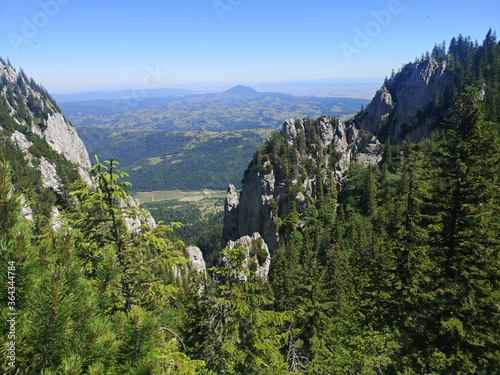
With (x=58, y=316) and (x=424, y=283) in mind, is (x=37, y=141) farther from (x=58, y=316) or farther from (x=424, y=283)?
(x=58, y=316)

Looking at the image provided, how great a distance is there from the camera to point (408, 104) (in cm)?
13312

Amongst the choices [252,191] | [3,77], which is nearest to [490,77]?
[252,191]

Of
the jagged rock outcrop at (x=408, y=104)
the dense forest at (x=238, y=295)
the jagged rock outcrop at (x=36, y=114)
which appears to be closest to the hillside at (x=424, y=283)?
the dense forest at (x=238, y=295)

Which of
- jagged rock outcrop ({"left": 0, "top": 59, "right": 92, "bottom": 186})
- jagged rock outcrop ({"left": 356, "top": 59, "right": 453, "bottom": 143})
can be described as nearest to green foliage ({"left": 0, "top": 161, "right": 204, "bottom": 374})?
jagged rock outcrop ({"left": 356, "top": 59, "right": 453, "bottom": 143})

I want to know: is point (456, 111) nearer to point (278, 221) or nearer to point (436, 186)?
point (436, 186)

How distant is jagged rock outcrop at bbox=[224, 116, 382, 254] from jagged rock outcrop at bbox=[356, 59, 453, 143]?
89.4ft

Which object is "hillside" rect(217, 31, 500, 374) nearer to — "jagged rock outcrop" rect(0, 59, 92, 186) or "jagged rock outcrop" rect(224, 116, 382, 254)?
"jagged rock outcrop" rect(224, 116, 382, 254)

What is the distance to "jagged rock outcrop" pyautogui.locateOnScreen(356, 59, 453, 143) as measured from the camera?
120m

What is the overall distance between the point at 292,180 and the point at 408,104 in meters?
79.6

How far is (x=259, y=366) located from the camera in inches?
455

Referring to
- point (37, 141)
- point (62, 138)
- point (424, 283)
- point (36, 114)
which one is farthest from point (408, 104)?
point (36, 114)

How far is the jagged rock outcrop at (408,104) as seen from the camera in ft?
395

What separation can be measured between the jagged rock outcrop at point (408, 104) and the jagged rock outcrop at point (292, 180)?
27240 mm

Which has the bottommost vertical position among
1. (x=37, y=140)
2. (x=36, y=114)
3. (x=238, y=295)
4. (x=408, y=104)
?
(x=37, y=140)
